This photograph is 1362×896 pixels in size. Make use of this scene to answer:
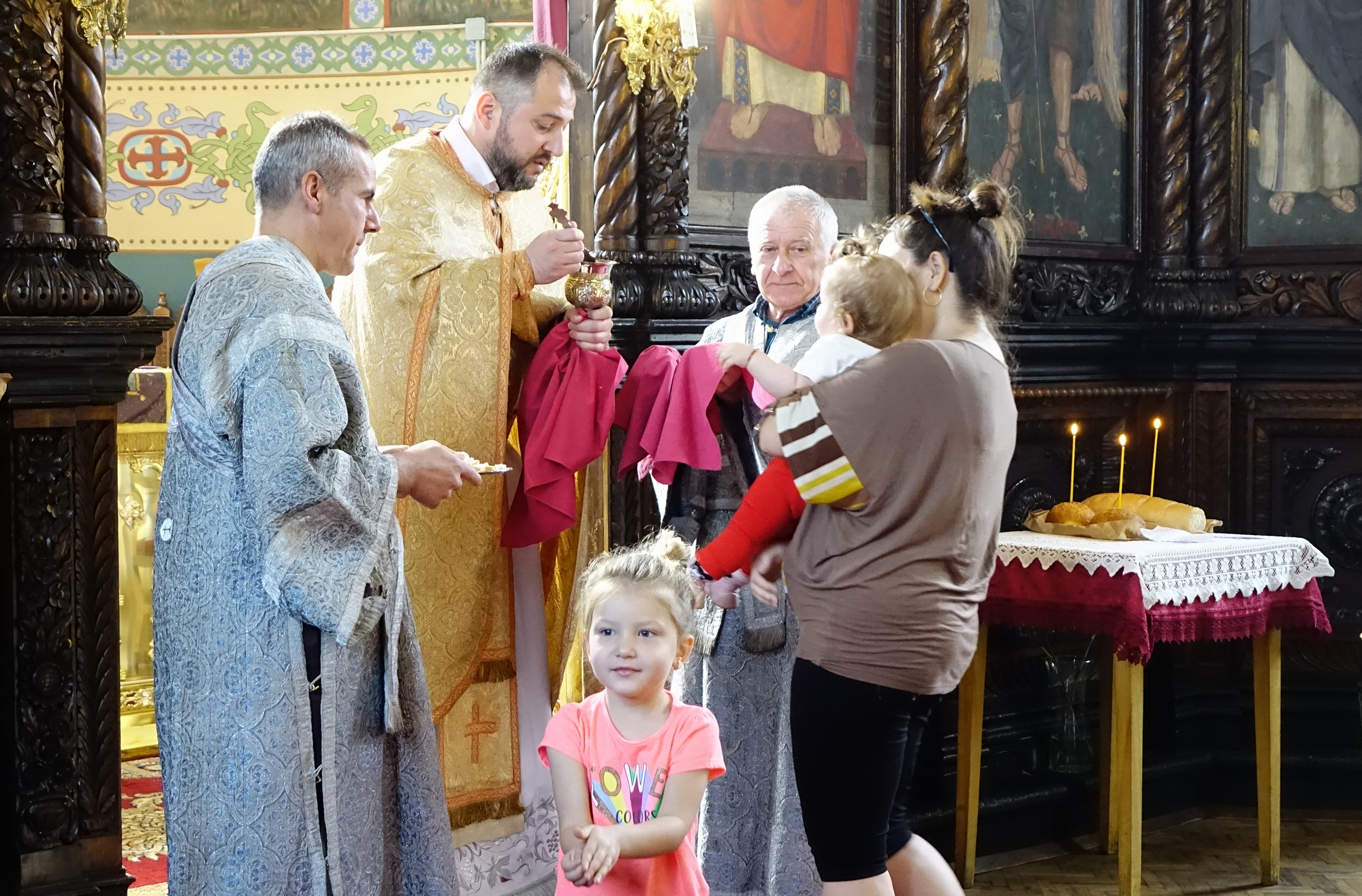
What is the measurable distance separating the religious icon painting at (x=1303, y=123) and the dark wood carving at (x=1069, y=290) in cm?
50

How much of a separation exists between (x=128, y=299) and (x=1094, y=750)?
3.49 metres

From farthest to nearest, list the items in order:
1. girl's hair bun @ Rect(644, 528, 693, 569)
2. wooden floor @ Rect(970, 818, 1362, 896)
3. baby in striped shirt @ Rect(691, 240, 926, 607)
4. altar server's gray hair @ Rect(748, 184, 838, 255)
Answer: wooden floor @ Rect(970, 818, 1362, 896) → altar server's gray hair @ Rect(748, 184, 838, 255) → girl's hair bun @ Rect(644, 528, 693, 569) → baby in striped shirt @ Rect(691, 240, 926, 607)

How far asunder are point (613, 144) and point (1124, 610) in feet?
6.00

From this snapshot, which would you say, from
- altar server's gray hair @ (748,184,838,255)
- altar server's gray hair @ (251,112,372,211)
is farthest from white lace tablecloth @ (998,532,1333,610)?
altar server's gray hair @ (251,112,372,211)

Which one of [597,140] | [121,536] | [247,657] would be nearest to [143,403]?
[121,536]

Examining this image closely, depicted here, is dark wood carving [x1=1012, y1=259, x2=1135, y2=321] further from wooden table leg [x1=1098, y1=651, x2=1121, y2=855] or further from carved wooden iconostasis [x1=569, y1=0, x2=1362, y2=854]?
wooden table leg [x1=1098, y1=651, x2=1121, y2=855]

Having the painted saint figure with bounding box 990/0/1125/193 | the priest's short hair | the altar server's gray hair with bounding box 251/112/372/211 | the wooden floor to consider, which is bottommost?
the wooden floor

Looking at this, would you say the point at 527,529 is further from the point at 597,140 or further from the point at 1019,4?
the point at 1019,4

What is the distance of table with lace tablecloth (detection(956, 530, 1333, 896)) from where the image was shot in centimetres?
409

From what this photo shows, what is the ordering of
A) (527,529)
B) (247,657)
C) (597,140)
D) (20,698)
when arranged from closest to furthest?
(247,657) → (20,698) → (527,529) → (597,140)

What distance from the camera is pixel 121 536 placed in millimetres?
5633

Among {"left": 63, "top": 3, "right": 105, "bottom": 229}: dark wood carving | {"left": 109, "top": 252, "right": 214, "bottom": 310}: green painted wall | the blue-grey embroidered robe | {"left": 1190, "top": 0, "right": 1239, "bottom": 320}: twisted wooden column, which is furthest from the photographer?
{"left": 109, "top": 252, "right": 214, "bottom": 310}: green painted wall

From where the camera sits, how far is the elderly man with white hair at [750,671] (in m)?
3.41

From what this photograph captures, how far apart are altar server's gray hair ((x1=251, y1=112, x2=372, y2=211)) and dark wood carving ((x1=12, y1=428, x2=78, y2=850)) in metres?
1.01
